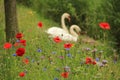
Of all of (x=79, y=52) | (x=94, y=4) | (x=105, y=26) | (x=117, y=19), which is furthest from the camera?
(x=94, y=4)

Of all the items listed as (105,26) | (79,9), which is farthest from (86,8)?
(105,26)

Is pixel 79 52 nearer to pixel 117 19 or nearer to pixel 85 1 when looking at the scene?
pixel 117 19

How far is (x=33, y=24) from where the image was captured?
1201 centimetres

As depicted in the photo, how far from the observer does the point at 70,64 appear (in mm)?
6398

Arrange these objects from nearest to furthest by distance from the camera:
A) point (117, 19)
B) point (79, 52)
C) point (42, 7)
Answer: point (79, 52)
point (117, 19)
point (42, 7)

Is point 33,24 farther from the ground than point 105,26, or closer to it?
closer to it

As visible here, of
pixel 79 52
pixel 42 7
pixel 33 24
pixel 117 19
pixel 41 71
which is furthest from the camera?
pixel 42 7

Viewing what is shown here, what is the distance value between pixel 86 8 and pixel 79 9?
0.26m

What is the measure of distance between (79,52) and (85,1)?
6585mm

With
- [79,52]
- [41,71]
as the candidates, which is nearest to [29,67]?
[41,71]

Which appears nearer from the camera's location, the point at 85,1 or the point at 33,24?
the point at 33,24

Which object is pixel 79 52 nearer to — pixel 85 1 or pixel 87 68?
pixel 87 68

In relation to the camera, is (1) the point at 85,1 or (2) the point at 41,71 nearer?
(2) the point at 41,71

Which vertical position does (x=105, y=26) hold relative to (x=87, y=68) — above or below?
above
